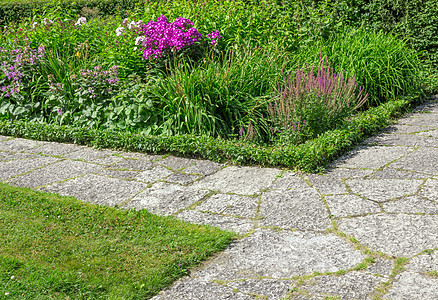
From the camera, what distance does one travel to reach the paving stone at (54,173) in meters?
3.99

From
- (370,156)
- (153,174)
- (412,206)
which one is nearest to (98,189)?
(153,174)

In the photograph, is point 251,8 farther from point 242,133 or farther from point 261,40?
point 242,133

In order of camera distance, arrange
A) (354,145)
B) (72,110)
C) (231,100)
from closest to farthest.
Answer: (354,145) < (231,100) < (72,110)

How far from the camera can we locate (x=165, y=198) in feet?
11.7

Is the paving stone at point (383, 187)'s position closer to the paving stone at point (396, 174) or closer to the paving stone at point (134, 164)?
the paving stone at point (396, 174)

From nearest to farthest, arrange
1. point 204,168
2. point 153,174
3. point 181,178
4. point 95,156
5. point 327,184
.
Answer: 1. point 327,184
2. point 181,178
3. point 153,174
4. point 204,168
5. point 95,156

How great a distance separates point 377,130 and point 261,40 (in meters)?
2.24

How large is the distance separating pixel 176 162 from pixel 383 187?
198 cm

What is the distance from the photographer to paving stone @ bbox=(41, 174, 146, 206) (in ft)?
11.8

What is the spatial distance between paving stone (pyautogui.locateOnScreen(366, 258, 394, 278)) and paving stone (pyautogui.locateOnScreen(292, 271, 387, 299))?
49 millimetres

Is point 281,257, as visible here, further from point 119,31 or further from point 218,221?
point 119,31

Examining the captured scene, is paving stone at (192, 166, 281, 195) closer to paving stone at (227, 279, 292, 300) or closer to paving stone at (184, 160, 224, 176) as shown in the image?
paving stone at (184, 160, 224, 176)

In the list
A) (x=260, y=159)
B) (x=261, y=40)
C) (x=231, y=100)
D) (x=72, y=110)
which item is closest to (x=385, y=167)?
(x=260, y=159)

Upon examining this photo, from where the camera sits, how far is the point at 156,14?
263 inches
